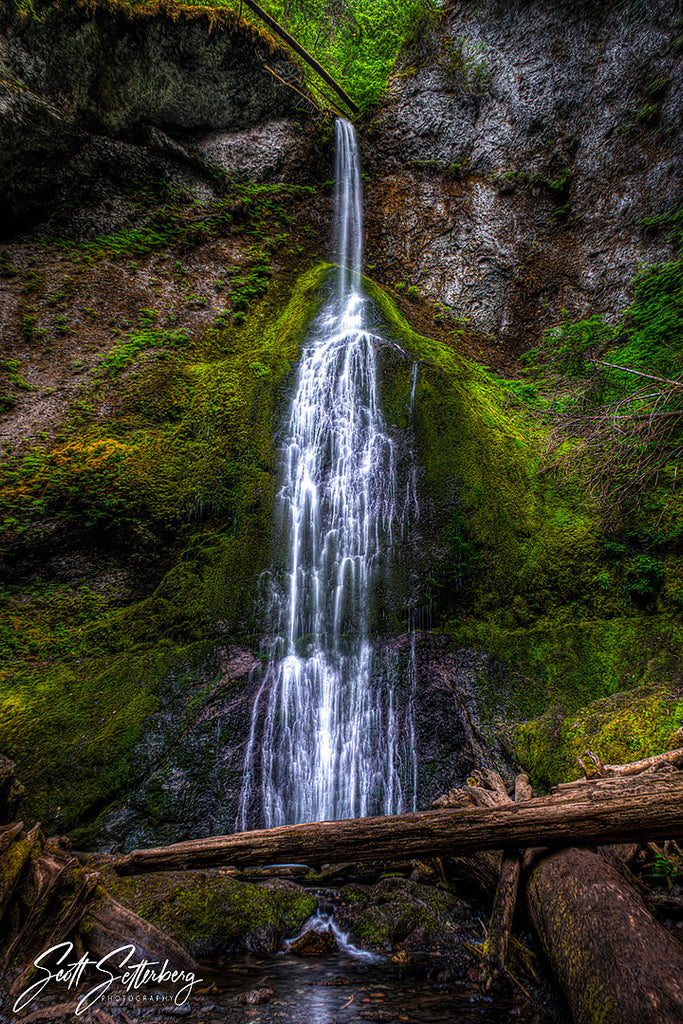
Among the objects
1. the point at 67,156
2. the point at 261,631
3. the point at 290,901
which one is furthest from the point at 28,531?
the point at 67,156

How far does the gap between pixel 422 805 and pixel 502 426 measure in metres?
6.18

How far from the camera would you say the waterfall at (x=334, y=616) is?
5.70m

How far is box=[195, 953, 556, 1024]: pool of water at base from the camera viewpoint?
2.50 m

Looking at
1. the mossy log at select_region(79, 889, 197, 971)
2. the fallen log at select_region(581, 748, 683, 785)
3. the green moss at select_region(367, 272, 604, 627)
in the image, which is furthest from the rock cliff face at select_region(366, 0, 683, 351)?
the mossy log at select_region(79, 889, 197, 971)

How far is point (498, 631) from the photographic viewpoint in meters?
6.31

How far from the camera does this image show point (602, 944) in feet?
7.16

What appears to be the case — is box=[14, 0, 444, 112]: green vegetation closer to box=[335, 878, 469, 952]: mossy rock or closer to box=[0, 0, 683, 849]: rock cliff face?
box=[0, 0, 683, 849]: rock cliff face

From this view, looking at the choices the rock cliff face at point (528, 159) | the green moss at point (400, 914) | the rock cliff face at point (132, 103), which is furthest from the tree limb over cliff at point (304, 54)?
the green moss at point (400, 914)

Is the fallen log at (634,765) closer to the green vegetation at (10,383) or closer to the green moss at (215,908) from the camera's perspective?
the green moss at (215,908)

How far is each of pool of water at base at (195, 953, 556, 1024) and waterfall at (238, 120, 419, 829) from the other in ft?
7.40

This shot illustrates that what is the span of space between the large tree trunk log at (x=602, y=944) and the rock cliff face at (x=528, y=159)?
10760 mm

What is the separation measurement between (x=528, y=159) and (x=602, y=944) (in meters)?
15.3

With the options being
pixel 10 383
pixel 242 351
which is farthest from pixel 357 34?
pixel 10 383

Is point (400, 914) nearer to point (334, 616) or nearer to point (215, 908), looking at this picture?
point (215, 908)
